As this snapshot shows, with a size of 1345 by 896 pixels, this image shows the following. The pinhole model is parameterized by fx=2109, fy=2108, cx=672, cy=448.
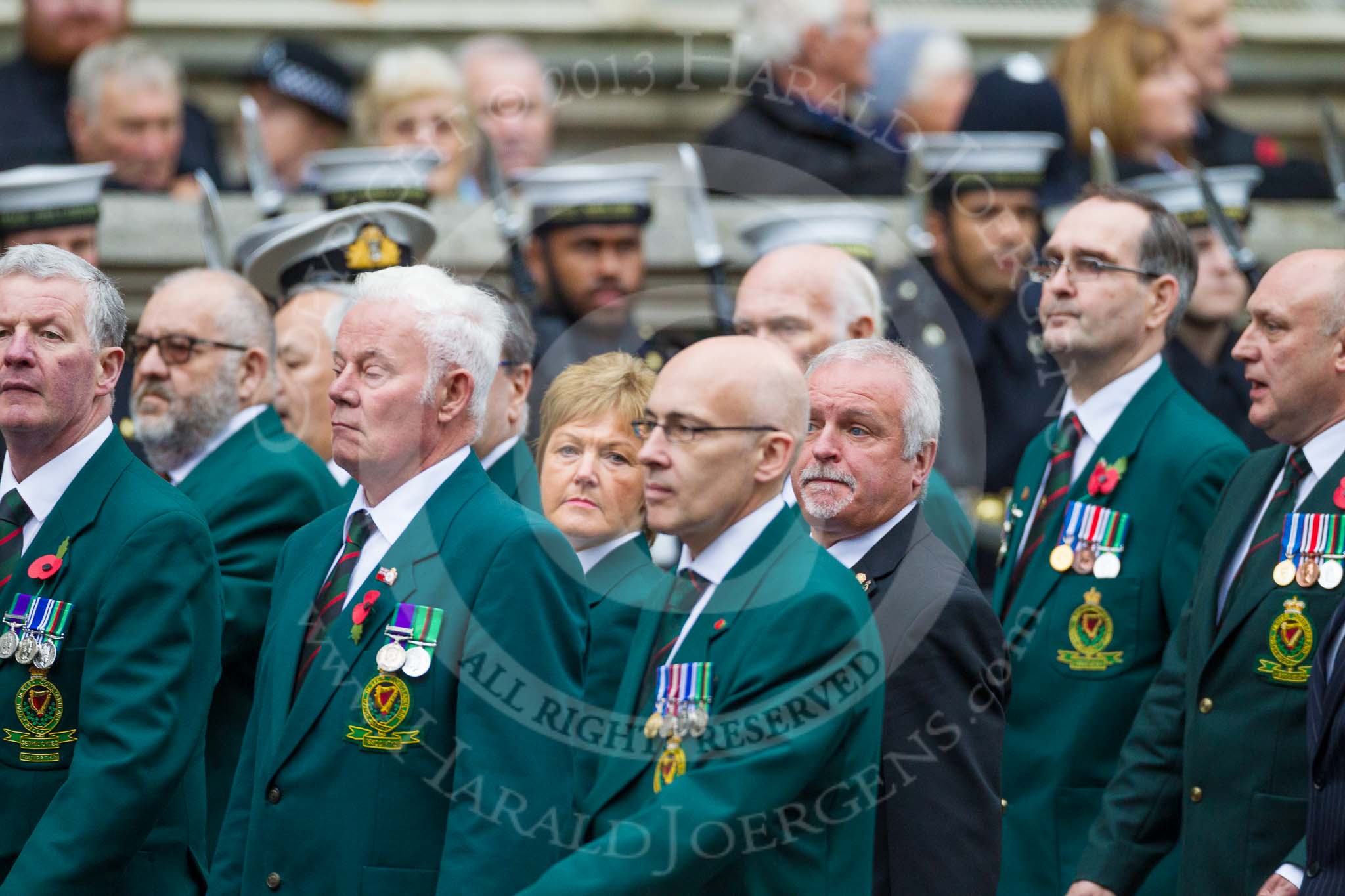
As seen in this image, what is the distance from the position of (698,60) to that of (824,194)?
373 centimetres

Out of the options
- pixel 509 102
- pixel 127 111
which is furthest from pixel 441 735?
pixel 509 102

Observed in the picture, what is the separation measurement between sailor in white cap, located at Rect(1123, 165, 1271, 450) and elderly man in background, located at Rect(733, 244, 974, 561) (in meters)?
1.78

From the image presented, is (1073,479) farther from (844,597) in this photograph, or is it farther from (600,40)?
(600,40)

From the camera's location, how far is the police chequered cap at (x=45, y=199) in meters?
7.32

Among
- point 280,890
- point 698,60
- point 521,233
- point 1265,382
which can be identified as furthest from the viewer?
point 698,60

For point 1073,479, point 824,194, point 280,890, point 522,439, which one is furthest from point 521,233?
point 280,890

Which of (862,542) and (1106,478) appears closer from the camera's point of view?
(862,542)

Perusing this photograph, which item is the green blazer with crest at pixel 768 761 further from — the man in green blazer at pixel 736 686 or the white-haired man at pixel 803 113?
the white-haired man at pixel 803 113

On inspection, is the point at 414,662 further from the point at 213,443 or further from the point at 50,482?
the point at 213,443

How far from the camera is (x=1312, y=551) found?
17.0ft

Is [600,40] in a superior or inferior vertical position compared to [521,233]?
superior

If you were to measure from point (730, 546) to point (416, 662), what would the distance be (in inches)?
28.2

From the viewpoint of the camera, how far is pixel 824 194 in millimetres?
8766

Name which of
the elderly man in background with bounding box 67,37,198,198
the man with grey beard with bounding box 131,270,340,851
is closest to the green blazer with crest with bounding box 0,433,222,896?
the man with grey beard with bounding box 131,270,340,851
